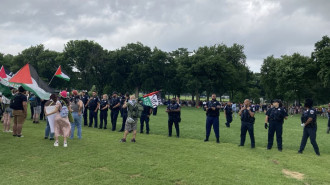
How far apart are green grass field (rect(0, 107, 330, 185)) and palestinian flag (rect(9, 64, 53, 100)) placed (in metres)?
2.00

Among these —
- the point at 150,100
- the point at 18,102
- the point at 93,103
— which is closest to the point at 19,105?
the point at 18,102

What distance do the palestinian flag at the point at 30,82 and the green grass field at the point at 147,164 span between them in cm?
200

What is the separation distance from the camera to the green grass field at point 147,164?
21.8ft

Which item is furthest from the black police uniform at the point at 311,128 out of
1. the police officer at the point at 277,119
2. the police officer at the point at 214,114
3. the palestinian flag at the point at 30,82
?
the palestinian flag at the point at 30,82

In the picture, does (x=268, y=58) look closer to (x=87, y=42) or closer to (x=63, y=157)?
(x=87, y=42)

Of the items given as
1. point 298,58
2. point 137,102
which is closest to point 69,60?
point 298,58

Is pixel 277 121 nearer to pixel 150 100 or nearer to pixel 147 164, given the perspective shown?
pixel 150 100

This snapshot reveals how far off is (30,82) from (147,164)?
6283 millimetres

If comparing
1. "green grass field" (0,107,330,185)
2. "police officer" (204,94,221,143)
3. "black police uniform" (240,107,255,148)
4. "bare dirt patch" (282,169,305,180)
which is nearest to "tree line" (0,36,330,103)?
"police officer" (204,94,221,143)

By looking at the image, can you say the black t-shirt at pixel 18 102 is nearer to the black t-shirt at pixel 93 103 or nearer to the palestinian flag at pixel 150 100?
the black t-shirt at pixel 93 103

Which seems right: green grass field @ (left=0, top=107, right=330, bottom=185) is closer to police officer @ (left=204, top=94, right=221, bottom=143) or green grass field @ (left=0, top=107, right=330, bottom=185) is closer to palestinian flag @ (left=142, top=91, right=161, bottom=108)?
police officer @ (left=204, top=94, right=221, bottom=143)

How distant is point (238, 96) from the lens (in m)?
60.4

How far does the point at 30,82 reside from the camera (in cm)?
1071

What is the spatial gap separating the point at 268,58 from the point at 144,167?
67269mm
